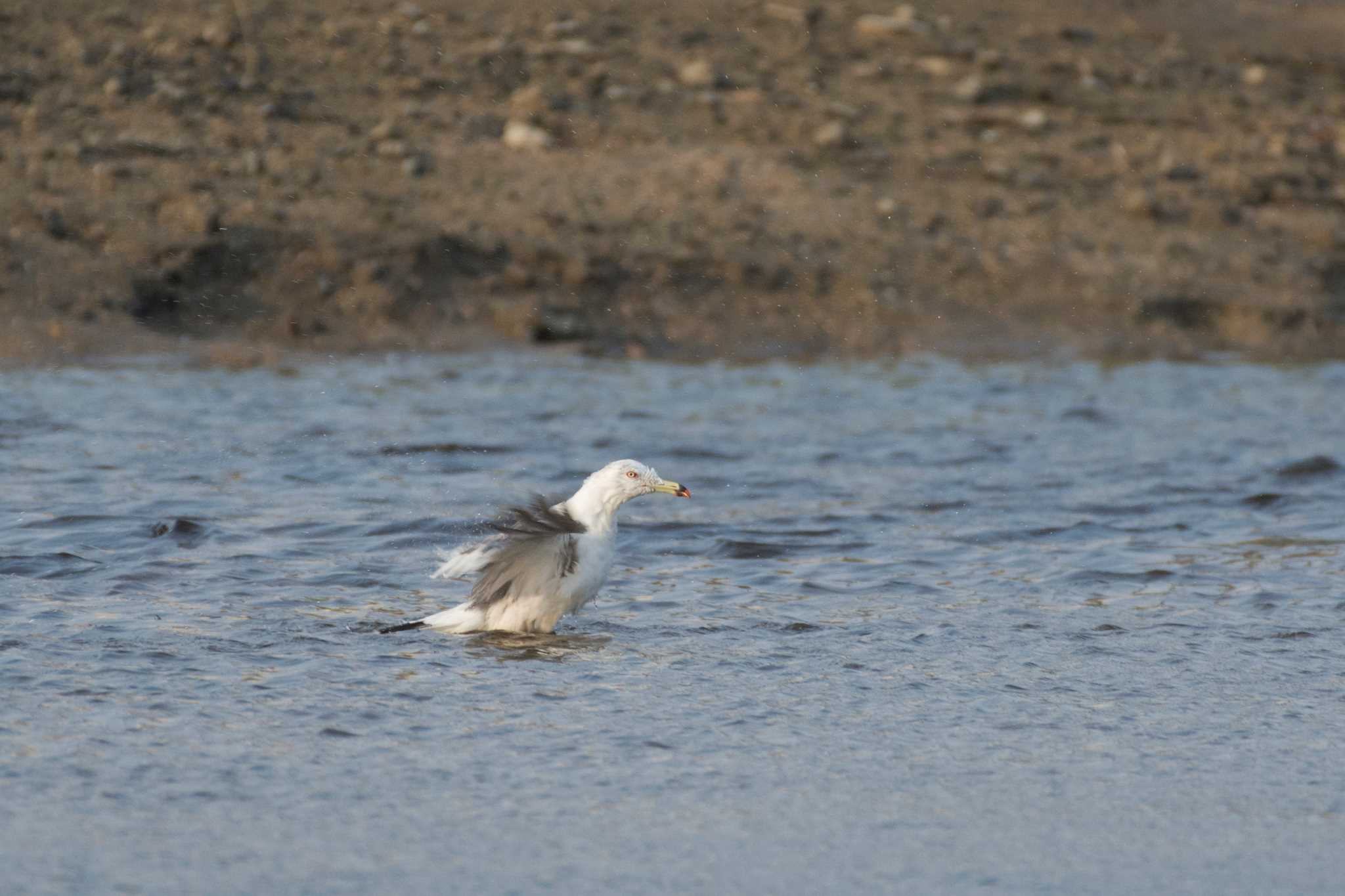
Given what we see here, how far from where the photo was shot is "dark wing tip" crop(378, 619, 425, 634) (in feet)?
24.7

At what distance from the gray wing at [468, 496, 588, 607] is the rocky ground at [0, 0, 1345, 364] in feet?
17.7

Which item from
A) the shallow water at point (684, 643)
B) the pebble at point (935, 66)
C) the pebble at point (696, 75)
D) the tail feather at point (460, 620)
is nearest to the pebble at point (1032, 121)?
the pebble at point (935, 66)

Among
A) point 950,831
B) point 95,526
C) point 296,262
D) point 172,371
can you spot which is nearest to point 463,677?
point 950,831

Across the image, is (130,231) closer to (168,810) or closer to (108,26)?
(108,26)

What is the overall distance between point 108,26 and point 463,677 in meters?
9.67

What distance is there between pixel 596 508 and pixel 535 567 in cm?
48

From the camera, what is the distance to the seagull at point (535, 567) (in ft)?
25.2

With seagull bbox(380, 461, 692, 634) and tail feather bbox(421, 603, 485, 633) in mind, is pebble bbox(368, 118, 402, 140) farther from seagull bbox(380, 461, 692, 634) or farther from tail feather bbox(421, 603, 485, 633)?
tail feather bbox(421, 603, 485, 633)

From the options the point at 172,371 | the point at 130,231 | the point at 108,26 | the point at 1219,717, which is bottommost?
the point at 1219,717

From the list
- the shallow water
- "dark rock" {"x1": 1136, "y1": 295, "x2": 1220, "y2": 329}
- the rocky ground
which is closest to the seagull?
the shallow water

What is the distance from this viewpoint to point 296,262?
1356cm

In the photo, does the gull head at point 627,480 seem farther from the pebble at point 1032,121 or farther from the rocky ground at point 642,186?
the pebble at point 1032,121

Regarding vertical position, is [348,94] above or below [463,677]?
above

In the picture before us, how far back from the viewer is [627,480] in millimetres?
8148
